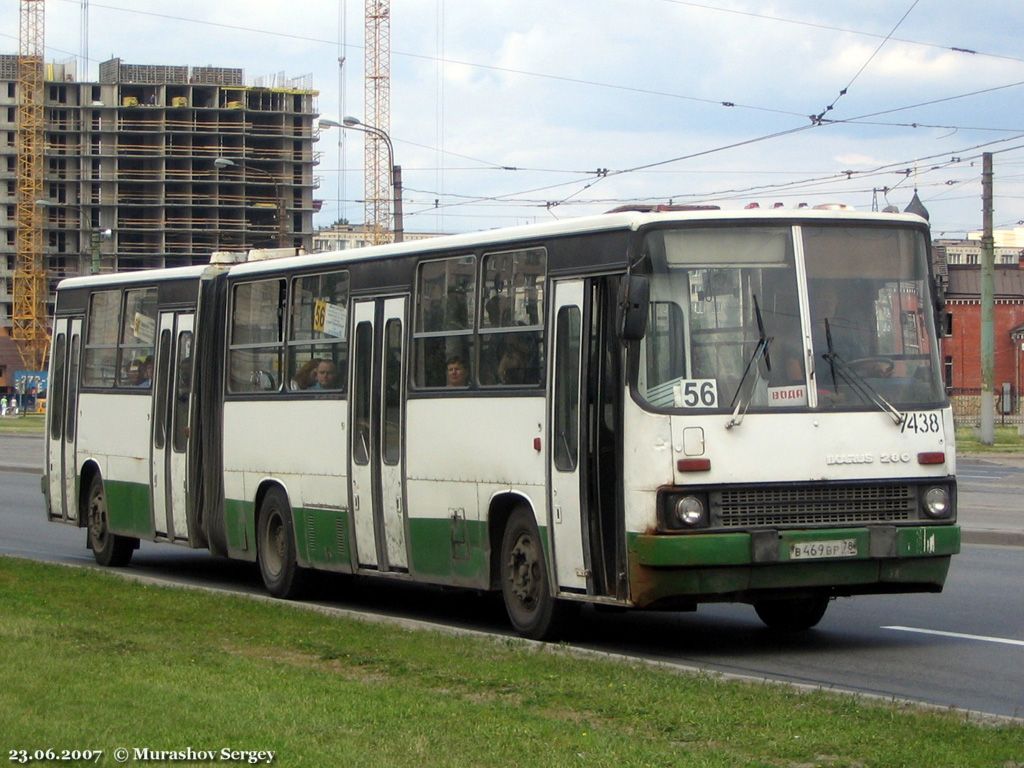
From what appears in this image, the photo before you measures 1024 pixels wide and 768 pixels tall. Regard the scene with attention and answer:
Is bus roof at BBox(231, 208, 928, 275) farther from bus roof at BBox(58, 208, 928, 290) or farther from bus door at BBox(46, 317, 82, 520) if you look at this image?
bus door at BBox(46, 317, 82, 520)

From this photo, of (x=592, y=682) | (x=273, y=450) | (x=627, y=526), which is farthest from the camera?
(x=273, y=450)

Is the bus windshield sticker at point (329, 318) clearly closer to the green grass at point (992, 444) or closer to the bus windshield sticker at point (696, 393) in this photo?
the bus windshield sticker at point (696, 393)

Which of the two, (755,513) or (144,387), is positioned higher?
(144,387)

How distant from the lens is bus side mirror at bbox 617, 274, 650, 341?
→ 10.8m

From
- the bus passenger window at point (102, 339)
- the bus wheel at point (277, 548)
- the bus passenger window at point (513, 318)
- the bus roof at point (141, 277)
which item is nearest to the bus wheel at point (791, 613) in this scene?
the bus passenger window at point (513, 318)

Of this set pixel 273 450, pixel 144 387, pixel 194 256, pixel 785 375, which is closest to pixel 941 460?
pixel 785 375

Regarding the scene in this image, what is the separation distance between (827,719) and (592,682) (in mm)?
1558

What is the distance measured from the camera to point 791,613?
12.8 meters

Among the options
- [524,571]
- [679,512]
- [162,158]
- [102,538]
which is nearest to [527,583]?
[524,571]

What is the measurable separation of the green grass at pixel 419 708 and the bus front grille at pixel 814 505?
152 cm

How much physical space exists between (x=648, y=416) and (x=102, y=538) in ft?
31.8

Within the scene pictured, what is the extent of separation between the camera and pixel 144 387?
716 inches

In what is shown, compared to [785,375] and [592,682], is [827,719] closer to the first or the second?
[592,682]

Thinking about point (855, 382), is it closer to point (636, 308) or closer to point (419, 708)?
point (636, 308)
